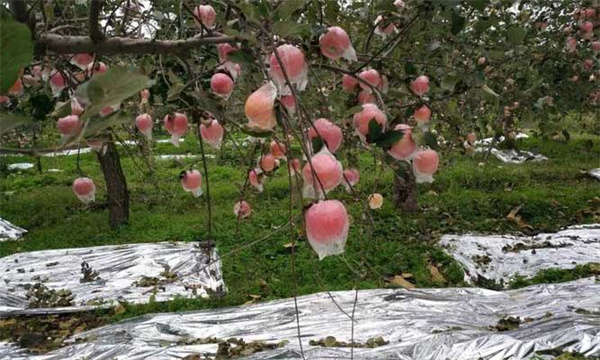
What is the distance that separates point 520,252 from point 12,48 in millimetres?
3969

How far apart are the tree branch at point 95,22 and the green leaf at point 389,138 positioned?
43cm

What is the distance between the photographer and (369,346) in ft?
8.54

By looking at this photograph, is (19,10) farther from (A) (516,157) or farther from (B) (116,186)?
(A) (516,157)

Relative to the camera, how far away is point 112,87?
0.42 meters

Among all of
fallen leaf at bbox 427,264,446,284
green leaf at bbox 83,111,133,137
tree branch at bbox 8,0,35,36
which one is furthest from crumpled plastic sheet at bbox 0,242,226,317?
green leaf at bbox 83,111,133,137

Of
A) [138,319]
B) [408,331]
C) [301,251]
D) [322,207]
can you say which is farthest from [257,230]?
[322,207]

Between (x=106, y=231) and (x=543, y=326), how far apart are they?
3536 millimetres

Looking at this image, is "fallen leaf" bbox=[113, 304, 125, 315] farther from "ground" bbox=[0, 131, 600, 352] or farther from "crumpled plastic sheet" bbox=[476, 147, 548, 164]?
"crumpled plastic sheet" bbox=[476, 147, 548, 164]

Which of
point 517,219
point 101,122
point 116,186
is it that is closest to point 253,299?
point 116,186

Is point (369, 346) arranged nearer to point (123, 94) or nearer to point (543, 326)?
point (543, 326)

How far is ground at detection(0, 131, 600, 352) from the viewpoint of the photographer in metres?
3.61

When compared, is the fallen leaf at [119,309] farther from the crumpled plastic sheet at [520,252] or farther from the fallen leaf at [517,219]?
the fallen leaf at [517,219]

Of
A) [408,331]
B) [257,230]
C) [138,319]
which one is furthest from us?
[257,230]

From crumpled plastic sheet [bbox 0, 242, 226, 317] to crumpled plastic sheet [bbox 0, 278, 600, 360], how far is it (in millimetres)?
467
